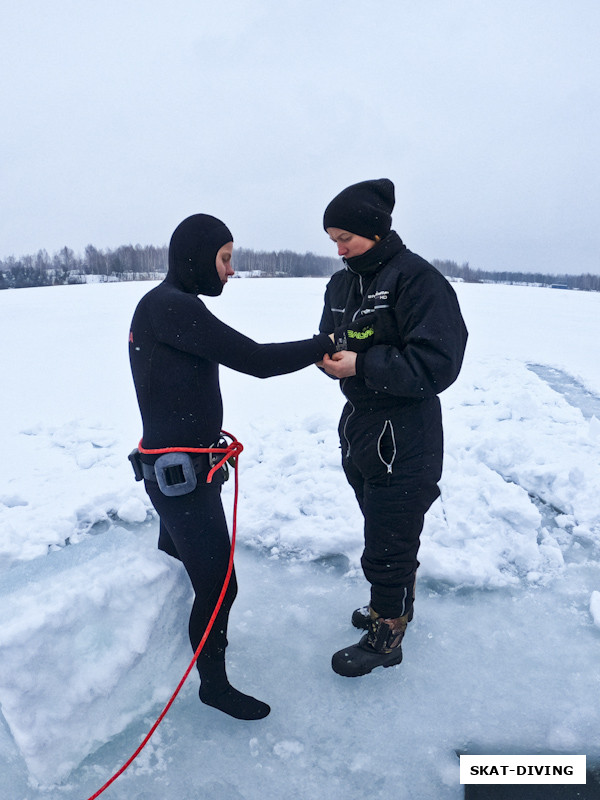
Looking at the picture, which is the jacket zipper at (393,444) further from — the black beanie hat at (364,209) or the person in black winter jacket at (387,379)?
the black beanie hat at (364,209)

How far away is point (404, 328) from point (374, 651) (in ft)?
5.26

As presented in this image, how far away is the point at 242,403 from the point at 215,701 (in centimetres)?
516

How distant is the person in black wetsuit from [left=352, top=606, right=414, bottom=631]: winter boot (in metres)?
0.72

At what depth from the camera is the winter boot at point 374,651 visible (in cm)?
248

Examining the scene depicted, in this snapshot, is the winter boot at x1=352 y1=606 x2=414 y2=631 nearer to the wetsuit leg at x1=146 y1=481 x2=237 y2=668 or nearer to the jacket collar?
the wetsuit leg at x1=146 y1=481 x2=237 y2=668

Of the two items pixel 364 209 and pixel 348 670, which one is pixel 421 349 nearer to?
pixel 364 209

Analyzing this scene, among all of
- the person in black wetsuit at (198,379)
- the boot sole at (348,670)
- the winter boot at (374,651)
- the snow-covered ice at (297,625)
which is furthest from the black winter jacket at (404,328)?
the snow-covered ice at (297,625)

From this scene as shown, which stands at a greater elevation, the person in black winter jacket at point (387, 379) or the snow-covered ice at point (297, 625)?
the person in black winter jacket at point (387, 379)

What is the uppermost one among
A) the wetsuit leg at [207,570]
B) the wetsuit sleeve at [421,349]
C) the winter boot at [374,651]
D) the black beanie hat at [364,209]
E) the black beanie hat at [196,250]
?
the black beanie hat at [364,209]

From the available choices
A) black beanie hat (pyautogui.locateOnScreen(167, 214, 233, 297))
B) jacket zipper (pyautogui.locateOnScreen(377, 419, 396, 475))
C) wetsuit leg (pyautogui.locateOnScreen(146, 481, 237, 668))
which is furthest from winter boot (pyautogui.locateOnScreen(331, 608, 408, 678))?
black beanie hat (pyautogui.locateOnScreen(167, 214, 233, 297))

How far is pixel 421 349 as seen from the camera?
2158 mm

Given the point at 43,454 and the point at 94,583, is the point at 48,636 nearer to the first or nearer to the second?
the point at 94,583

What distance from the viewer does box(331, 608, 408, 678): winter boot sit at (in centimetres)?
248

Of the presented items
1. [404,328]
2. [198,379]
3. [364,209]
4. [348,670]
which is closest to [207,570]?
[198,379]
